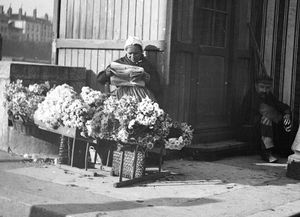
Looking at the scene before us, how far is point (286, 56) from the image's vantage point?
33.5 ft

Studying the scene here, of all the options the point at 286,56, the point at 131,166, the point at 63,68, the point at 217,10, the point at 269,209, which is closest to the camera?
the point at 269,209

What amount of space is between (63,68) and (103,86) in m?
0.70

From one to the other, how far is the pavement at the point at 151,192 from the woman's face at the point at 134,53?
5.10 feet

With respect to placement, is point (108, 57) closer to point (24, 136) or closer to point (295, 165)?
point (24, 136)

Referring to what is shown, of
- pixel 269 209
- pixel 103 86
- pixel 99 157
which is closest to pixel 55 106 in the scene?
pixel 99 157

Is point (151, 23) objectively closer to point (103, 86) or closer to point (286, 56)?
point (103, 86)

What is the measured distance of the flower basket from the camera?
7887 mm

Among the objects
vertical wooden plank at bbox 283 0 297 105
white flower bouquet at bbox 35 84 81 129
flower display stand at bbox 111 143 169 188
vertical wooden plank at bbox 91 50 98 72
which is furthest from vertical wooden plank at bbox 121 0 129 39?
vertical wooden plank at bbox 283 0 297 105

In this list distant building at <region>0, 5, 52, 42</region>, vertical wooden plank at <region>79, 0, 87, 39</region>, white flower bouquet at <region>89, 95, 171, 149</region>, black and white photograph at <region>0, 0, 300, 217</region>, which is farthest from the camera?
distant building at <region>0, 5, 52, 42</region>


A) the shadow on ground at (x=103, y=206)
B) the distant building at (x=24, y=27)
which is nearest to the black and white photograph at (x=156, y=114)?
the shadow on ground at (x=103, y=206)

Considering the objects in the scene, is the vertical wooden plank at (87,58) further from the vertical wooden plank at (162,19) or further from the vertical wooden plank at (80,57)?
the vertical wooden plank at (162,19)

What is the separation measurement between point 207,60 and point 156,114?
2786mm

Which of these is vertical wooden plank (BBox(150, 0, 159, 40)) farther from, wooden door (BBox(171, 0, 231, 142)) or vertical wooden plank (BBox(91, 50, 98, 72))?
vertical wooden plank (BBox(91, 50, 98, 72))

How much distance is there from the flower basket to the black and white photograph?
1cm
